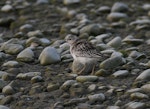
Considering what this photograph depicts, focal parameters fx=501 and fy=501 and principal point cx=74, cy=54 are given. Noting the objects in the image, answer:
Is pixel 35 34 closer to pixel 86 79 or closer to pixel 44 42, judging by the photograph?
pixel 44 42

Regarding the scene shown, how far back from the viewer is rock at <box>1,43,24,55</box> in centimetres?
817

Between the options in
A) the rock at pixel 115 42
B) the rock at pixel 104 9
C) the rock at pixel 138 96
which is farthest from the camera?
the rock at pixel 104 9

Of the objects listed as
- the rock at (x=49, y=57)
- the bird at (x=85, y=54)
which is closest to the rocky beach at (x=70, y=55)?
the rock at (x=49, y=57)

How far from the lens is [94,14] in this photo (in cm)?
1092

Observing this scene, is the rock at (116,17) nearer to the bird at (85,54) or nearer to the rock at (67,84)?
the bird at (85,54)

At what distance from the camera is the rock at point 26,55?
25.8 ft

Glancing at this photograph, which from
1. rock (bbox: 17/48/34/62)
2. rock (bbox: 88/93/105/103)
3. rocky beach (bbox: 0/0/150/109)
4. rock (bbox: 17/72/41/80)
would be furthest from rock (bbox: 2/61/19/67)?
rock (bbox: 88/93/105/103)

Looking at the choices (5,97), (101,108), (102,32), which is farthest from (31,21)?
(101,108)

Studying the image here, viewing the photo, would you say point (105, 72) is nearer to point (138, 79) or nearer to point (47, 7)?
point (138, 79)

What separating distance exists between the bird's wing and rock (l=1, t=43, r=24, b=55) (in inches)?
47.4

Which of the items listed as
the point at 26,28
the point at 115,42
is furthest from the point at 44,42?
the point at 115,42

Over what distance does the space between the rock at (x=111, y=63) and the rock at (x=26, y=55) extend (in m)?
1.29

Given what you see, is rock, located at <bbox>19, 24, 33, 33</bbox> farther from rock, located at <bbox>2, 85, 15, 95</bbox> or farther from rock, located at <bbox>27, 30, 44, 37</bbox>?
rock, located at <bbox>2, 85, 15, 95</bbox>

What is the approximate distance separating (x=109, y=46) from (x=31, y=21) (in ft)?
8.88
